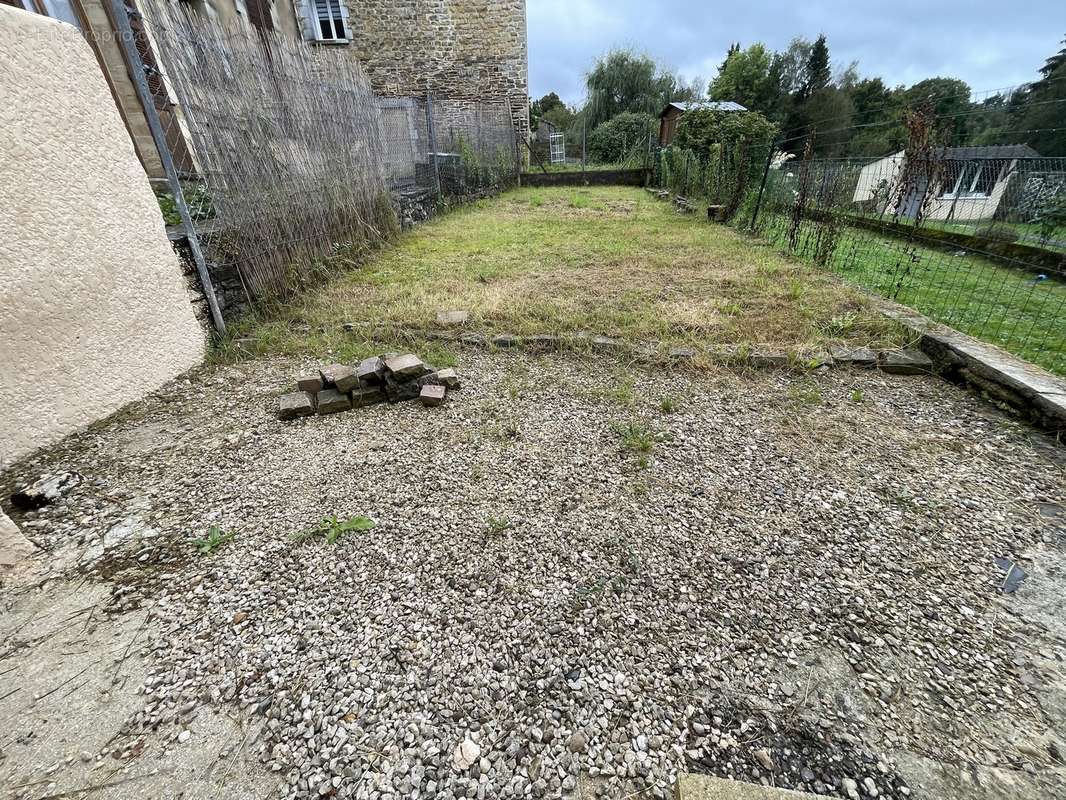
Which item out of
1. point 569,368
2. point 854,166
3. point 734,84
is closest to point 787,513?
point 569,368

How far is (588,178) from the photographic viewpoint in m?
15.2

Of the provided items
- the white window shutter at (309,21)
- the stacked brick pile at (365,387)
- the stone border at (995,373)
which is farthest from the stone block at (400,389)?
the white window shutter at (309,21)

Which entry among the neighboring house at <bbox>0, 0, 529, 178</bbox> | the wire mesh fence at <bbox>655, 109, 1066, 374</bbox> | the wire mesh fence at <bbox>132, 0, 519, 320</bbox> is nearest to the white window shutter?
the neighboring house at <bbox>0, 0, 529, 178</bbox>

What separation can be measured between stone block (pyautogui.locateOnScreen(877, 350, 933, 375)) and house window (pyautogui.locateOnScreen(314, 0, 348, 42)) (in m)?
17.3

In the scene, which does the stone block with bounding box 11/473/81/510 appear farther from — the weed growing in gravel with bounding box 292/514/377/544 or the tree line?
the tree line

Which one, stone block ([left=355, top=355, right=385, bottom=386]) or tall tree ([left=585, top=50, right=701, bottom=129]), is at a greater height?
tall tree ([left=585, top=50, right=701, bottom=129])

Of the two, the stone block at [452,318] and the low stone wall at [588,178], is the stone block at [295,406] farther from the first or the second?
the low stone wall at [588,178]

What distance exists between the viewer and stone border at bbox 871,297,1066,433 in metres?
2.40

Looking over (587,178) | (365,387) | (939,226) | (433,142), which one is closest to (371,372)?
(365,387)

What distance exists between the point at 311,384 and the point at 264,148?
271cm

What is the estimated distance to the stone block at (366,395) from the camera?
2.87 metres

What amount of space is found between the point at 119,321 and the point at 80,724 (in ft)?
7.58

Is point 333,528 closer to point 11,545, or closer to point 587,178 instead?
point 11,545

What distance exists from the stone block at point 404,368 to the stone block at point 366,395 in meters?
0.15
